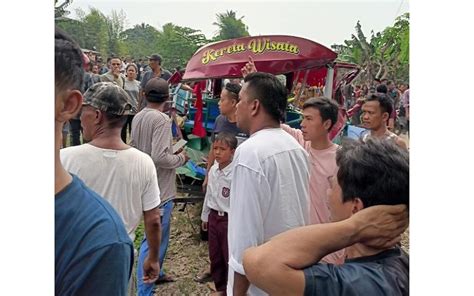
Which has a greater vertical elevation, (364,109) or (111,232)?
(364,109)

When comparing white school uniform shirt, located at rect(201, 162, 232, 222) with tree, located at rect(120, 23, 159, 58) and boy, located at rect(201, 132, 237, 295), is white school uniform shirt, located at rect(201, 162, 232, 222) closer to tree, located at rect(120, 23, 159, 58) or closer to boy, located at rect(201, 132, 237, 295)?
boy, located at rect(201, 132, 237, 295)

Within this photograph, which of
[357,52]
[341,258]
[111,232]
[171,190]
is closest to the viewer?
[111,232]

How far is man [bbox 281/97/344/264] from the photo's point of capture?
127cm

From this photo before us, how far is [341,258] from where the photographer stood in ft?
2.82

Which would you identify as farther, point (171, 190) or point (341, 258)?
point (171, 190)

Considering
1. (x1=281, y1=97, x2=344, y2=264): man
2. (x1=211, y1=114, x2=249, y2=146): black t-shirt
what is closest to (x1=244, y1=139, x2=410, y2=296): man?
(x1=281, y1=97, x2=344, y2=264): man

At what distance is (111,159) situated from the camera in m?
1.39

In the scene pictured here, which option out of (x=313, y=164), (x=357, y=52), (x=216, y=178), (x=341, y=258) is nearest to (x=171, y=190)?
(x=216, y=178)

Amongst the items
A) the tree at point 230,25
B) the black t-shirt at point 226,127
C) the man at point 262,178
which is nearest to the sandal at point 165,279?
the black t-shirt at point 226,127

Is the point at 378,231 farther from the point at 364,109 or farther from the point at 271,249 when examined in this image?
the point at 364,109

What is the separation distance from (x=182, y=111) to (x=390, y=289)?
2.23 m

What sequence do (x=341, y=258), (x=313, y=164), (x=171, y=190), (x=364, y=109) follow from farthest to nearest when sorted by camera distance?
1. (x=171, y=190)
2. (x=364, y=109)
3. (x=313, y=164)
4. (x=341, y=258)

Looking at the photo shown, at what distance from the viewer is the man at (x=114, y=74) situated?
1374mm

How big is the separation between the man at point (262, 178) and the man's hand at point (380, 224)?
47cm
